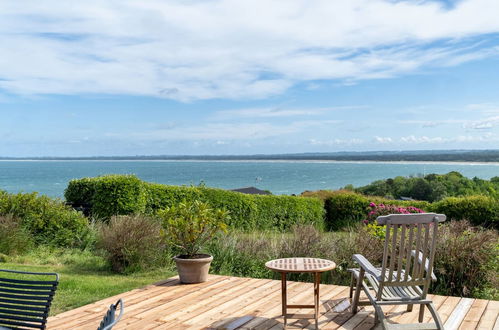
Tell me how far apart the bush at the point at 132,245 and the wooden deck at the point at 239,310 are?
128cm

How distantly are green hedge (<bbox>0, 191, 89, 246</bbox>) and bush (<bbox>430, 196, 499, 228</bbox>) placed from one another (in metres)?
10.5

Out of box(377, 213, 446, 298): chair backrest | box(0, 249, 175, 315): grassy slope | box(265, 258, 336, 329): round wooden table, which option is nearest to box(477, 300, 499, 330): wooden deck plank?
box(377, 213, 446, 298): chair backrest

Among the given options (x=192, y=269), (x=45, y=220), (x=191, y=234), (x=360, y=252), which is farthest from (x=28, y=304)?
(x=45, y=220)

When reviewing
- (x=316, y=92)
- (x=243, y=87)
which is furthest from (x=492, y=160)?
(x=243, y=87)

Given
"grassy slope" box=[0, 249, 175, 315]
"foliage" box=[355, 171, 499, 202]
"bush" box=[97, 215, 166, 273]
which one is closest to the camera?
"grassy slope" box=[0, 249, 175, 315]

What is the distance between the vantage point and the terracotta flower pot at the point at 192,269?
623 centimetres

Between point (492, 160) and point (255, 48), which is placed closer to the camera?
point (255, 48)

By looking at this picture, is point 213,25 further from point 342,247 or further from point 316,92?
point 316,92

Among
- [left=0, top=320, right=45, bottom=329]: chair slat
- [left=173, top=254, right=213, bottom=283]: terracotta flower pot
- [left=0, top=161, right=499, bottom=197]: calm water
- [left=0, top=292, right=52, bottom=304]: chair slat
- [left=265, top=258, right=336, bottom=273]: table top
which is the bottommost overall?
[left=0, top=161, right=499, bottom=197]: calm water

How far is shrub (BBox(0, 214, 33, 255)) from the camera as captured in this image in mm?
8445

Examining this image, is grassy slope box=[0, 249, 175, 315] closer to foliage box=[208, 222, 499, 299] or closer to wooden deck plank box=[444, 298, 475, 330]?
foliage box=[208, 222, 499, 299]

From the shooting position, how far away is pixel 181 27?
11594 millimetres

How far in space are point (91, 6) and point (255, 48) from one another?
286 inches

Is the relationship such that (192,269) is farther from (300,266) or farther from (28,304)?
(28,304)
